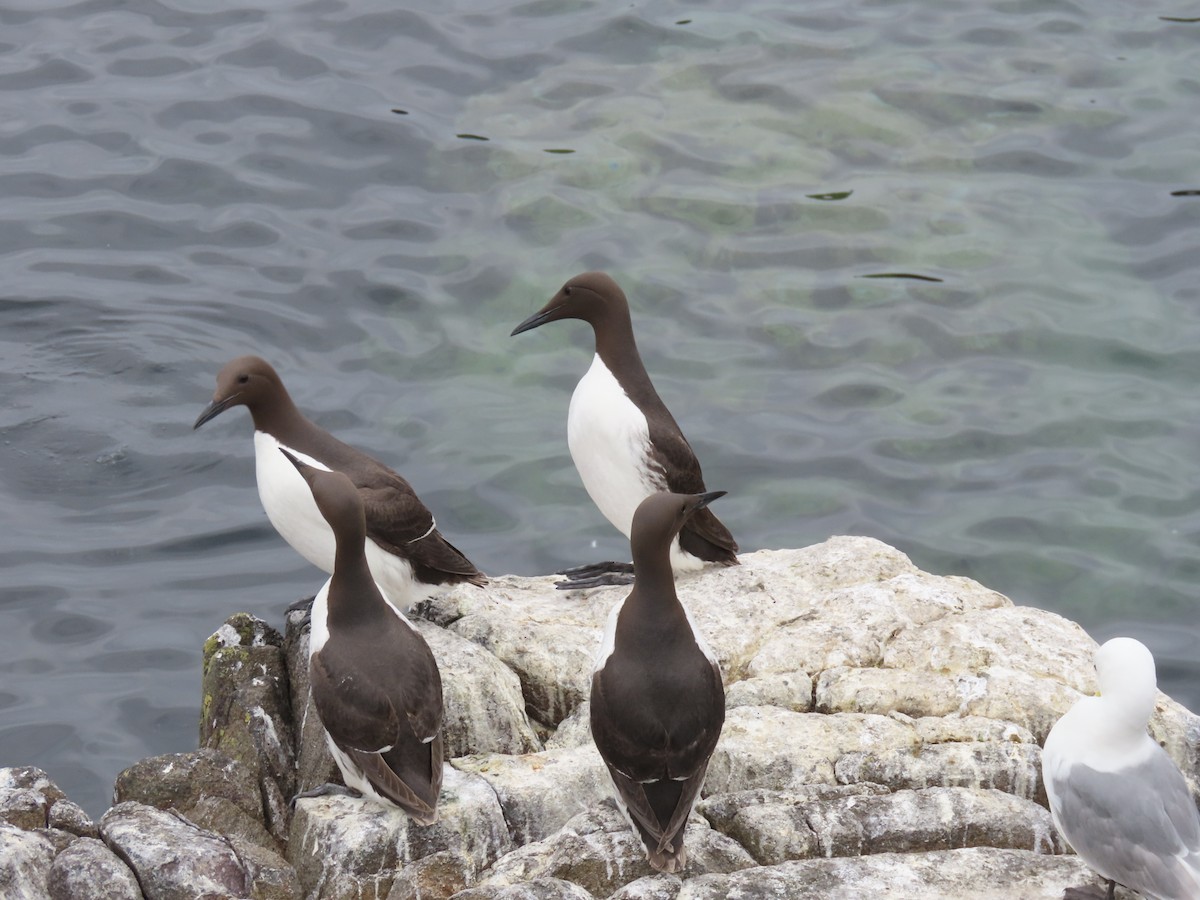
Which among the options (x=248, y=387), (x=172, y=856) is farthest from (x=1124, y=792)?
(x=248, y=387)

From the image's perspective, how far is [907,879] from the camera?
15.6 ft

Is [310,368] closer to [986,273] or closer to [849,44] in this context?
[986,273]

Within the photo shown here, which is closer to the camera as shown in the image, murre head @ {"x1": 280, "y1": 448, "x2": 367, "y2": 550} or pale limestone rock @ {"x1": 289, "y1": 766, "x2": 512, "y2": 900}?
pale limestone rock @ {"x1": 289, "y1": 766, "x2": 512, "y2": 900}

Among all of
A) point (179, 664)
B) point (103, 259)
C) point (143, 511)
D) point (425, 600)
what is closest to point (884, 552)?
point (425, 600)

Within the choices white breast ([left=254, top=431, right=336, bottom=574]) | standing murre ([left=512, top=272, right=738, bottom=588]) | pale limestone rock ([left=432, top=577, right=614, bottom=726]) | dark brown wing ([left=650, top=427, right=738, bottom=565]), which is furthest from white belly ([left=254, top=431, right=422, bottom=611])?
dark brown wing ([left=650, top=427, right=738, bottom=565])

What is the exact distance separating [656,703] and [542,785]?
617 mm

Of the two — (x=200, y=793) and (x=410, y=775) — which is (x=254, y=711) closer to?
(x=200, y=793)

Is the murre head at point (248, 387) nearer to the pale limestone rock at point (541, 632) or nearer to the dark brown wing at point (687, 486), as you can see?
the pale limestone rock at point (541, 632)

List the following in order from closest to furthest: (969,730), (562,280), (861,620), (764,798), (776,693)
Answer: (764,798) < (969,730) < (776,693) < (861,620) < (562,280)

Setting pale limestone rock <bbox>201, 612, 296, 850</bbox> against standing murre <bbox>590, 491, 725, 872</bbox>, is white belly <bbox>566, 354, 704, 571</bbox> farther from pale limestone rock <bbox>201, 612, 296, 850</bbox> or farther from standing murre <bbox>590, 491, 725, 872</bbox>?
standing murre <bbox>590, 491, 725, 872</bbox>

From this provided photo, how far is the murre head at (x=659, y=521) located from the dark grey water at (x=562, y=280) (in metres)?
3.59

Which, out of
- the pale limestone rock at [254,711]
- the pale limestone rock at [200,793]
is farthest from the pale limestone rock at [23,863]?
the pale limestone rock at [254,711]

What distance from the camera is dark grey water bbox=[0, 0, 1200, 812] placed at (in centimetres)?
897

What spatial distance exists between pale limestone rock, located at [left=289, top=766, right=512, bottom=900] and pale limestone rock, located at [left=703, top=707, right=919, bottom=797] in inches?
33.1
